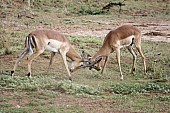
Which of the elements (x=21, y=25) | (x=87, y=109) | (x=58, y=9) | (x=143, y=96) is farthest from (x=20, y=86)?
(x=58, y=9)

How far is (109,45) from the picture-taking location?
447 inches

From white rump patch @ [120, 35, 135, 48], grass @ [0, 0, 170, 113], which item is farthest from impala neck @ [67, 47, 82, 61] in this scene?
white rump patch @ [120, 35, 135, 48]

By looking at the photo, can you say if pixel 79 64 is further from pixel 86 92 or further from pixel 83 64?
pixel 86 92

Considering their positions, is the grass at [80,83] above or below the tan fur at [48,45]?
below

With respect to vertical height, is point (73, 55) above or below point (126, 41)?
below

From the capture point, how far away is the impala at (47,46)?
9.94 meters

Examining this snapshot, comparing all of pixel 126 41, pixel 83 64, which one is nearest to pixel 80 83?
pixel 83 64

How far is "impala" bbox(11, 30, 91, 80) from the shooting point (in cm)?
994

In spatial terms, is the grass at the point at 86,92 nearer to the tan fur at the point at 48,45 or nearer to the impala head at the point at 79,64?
the impala head at the point at 79,64

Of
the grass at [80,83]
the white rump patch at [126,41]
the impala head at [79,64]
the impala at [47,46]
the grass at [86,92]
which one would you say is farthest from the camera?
the white rump patch at [126,41]

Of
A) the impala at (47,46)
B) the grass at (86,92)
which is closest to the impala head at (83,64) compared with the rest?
the impala at (47,46)

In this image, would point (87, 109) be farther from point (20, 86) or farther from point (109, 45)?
point (109, 45)

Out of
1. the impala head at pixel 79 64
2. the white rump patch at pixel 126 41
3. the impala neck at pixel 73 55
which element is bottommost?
the impala head at pixel 79 64

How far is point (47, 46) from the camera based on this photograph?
10242mm
